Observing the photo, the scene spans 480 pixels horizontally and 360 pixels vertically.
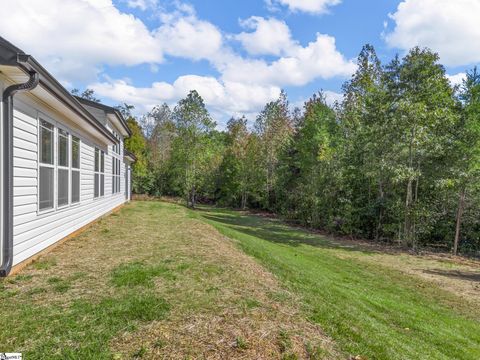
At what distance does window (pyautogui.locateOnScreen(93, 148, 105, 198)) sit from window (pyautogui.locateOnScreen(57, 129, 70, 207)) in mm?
3046

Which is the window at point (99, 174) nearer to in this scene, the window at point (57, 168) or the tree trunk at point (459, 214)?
the window at point (57, 168)

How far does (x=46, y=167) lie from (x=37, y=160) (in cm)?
52

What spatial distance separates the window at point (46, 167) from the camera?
5.53 meters

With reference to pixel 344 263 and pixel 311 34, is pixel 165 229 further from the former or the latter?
pixel 311 34

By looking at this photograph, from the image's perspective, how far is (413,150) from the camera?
1348cm

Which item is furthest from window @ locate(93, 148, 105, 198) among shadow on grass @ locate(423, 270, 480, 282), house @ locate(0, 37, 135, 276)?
shadow on grass @ locate(423, 270, 480, 282)

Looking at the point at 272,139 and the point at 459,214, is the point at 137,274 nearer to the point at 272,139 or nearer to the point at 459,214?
the point at 459,214

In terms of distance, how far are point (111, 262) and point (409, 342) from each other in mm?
4529

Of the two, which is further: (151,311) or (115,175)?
(115,175)

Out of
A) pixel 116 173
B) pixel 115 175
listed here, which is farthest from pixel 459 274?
pixel 116 173

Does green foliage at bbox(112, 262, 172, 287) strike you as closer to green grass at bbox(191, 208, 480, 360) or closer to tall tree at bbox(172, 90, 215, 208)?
green grass at bbox(191, 208, 480, 360)

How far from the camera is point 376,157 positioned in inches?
598

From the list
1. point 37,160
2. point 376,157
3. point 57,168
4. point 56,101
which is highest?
point 56,101

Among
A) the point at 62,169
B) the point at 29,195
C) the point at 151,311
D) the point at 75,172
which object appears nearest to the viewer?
the point at 151,311
